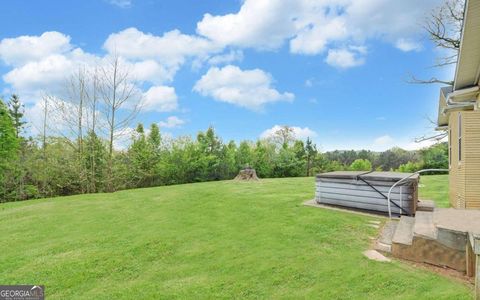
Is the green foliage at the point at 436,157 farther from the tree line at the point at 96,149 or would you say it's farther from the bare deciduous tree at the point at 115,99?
the bare deciduous tree at the point at 115,99

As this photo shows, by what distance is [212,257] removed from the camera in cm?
439

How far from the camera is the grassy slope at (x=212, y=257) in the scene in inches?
133

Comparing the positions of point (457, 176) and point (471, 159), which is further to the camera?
point (457, 176)

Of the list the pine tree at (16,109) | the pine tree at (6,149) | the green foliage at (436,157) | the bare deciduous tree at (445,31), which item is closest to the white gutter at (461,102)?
the bare deciduous tree at (445,31)

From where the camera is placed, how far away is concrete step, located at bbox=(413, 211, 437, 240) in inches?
153

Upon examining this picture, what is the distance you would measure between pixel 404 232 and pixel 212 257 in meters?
3.02

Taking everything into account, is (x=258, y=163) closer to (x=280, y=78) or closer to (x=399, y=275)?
(x=280, y=78)

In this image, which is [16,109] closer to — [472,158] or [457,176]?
[457,176]

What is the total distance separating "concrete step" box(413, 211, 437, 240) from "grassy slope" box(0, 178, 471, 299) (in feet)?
1.91

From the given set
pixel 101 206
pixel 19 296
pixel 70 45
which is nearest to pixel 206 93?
pixel 70 45

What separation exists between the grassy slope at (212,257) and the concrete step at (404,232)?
462 mm

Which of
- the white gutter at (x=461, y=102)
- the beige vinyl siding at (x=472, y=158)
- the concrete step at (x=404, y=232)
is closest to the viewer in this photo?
the concrete step at (x=404, y=232)

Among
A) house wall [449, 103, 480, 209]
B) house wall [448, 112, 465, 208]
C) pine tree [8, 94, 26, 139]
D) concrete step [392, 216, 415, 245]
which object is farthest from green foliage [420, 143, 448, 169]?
pine tree [8, 94, 26, 139]

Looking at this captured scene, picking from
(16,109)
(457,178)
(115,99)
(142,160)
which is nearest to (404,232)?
(457,178)
